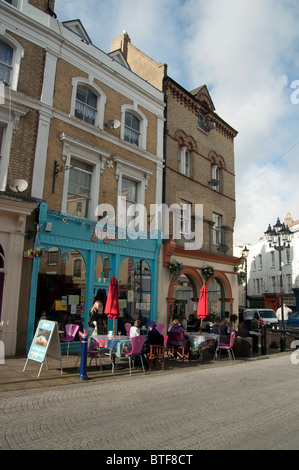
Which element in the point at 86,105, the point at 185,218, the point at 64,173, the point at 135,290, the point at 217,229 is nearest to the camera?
the point at 64,173

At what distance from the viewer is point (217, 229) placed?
20375mm

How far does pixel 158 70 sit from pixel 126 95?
147 inches

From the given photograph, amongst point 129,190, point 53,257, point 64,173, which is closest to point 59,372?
point 53,257

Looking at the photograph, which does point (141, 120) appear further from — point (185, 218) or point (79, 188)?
point (185, 218)

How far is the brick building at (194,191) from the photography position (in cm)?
1694

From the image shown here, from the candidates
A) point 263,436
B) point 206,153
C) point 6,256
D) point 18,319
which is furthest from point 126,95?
point 263,436

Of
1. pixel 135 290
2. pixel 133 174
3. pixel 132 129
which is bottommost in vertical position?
pixel 135 290

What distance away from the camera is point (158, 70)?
1795 cm

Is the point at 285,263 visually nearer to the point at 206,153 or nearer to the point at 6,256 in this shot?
the point at 206,153

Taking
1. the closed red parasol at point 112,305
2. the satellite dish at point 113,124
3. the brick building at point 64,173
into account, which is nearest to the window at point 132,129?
the brick building at point 64,173

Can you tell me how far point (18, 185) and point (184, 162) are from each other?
9.78 metres

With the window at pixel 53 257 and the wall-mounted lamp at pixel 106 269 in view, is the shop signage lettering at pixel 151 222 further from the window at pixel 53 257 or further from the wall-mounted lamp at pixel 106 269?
the window at pixel 53 257

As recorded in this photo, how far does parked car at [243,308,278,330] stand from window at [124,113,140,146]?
12202mm

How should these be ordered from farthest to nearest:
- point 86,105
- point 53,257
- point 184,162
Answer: point 184,162
point 86,105
point 53,257
